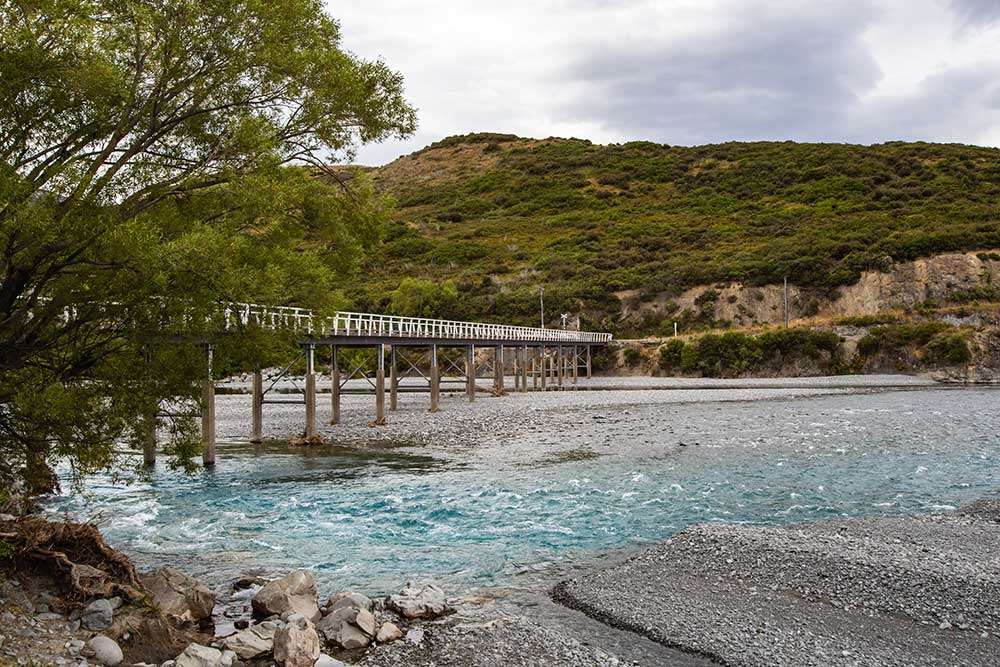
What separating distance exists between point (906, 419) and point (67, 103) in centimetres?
3400

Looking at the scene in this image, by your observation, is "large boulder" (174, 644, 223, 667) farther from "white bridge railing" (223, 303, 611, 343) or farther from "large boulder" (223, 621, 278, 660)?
"white bridge railing" (223, 303, 611, 343)

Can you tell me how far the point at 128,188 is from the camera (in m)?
10.3

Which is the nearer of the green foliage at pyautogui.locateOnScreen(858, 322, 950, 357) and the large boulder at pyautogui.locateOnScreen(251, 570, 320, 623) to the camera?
the large boulder at pyautogui.locateOnScreen(251, 570, 320, 623)

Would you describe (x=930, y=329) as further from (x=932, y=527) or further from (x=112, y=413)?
(x=112, y=413)

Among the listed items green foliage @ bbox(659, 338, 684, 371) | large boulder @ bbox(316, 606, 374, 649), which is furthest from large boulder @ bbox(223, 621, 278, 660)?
green foliage @ bbox(659, 338, 684, 371)

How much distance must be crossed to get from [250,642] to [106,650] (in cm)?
145

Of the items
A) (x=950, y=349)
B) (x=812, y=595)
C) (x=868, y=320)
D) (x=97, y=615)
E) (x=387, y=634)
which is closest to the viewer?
(x=97, y=615)

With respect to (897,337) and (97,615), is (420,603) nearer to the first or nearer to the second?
(97,615)

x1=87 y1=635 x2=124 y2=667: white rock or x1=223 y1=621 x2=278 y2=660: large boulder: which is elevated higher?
x1=87 y1=635 x2=124 y2=667: white rock

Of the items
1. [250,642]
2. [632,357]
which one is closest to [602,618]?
[250,642]

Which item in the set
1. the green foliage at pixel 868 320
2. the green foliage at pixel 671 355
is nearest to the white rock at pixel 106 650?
the green foliage at pixel 671 355

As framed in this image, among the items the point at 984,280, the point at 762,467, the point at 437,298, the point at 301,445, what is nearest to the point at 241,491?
the point at 301,445

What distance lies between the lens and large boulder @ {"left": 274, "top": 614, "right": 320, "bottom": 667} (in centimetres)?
790

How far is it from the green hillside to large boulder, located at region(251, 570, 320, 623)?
81273 millimetres
